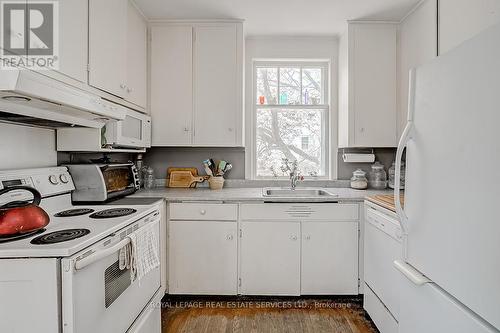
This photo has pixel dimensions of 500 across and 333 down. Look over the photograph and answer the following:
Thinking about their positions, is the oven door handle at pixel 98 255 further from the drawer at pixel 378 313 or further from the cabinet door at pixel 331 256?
the drawer at pixel 378 313

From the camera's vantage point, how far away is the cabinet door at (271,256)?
235 centimetres

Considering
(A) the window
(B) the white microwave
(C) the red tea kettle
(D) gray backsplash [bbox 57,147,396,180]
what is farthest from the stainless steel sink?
(C) the red tea kettle

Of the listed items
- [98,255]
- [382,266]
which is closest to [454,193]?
[382,266]

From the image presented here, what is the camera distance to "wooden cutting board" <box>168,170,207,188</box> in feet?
9.34

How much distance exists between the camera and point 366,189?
2.82 metres

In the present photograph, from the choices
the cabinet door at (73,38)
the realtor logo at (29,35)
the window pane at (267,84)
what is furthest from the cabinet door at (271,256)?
the realtor logo at (29,35)

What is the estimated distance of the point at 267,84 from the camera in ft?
10.2

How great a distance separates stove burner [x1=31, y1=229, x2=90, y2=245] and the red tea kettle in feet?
0.22

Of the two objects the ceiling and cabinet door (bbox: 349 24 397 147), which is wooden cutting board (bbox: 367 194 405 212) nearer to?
cabinet door (bbox: 349 24 397 147)

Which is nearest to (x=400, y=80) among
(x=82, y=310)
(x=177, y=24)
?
(x=177, y=24)

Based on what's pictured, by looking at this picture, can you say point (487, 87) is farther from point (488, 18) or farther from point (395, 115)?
point (395, 115)

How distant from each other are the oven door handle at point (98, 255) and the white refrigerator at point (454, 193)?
130 centimetres

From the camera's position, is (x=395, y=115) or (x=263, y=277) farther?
(x=395, y=115)

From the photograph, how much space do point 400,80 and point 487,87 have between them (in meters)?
1.98
